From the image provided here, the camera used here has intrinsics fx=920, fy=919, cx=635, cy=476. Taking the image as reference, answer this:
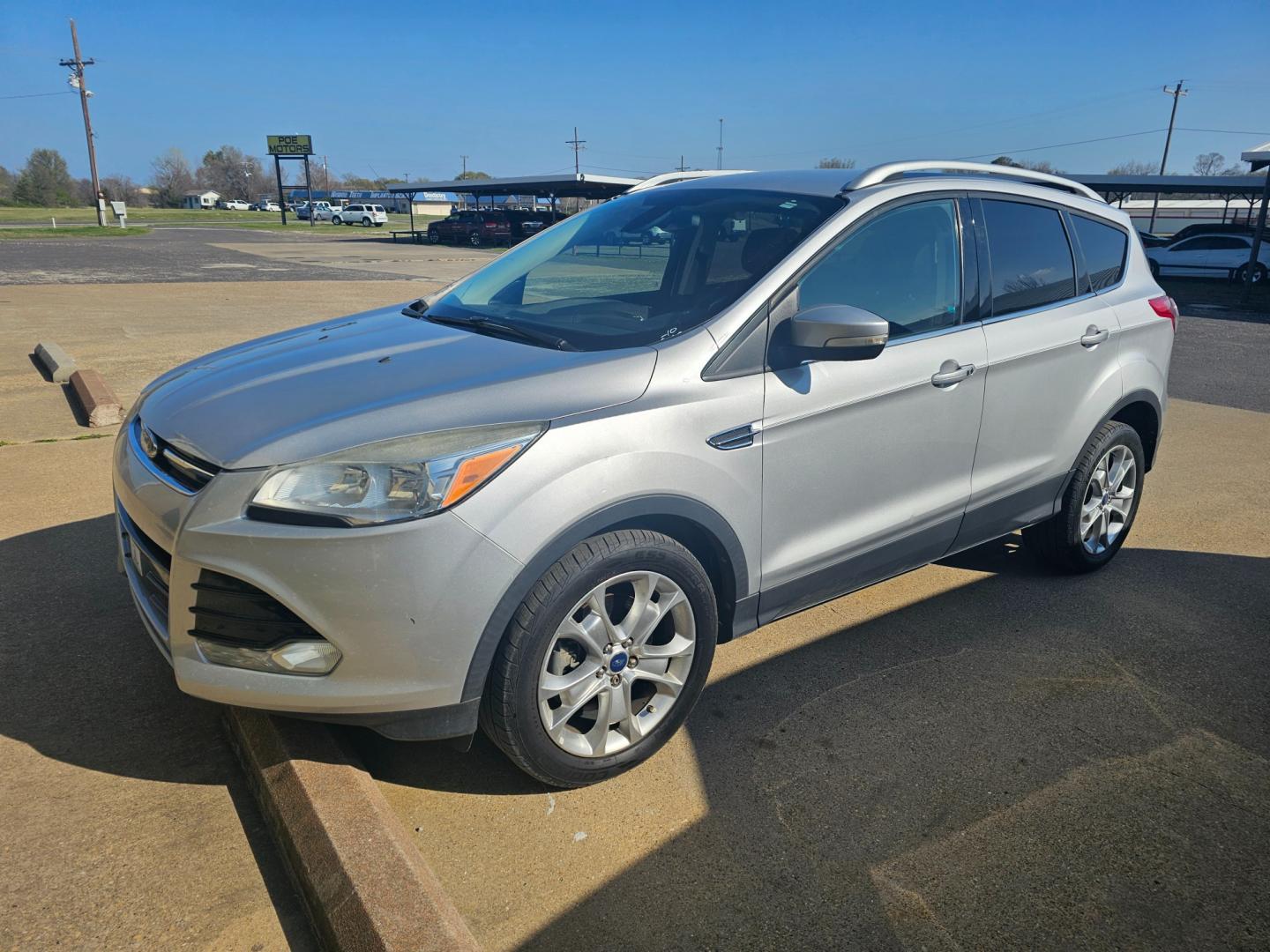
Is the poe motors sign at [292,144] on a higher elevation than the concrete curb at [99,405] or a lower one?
higher

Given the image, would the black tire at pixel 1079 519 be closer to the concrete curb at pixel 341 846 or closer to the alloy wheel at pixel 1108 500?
the alloy wheel at pixel 1108 500

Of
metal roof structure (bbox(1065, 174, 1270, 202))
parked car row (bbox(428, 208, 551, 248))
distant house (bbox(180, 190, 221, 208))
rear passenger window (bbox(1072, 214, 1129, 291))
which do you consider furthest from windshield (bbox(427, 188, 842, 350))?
distant house (bbox(180, 190, 221, 208))

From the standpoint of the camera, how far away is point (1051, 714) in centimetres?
329

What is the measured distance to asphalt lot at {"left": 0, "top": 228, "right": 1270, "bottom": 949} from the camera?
2.32 meters

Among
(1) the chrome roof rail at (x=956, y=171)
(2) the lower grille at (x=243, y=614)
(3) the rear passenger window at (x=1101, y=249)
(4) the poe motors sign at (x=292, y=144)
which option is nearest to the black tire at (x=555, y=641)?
(2) the lower grille at (x=243, y=614)

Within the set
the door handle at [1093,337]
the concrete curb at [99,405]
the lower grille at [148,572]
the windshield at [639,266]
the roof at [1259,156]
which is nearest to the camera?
the lower grille at [148,572]

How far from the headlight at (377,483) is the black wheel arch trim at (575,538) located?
27 centimetres

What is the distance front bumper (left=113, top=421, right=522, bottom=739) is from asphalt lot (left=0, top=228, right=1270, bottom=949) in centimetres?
46

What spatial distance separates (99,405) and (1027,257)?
6.18 metres

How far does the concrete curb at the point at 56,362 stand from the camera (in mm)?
8094

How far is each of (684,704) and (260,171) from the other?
163 meters

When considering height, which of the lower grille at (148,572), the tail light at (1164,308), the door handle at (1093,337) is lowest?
the lower grille at (148,572)

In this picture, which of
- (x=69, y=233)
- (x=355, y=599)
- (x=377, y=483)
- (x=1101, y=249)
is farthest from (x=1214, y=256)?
(x=69, y=233)

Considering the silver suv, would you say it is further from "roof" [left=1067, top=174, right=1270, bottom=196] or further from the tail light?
"roof" [left=1067, top=174, right=1270, bottom=196]
